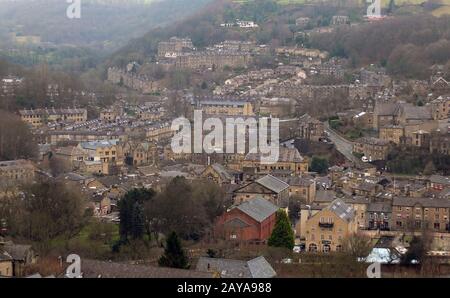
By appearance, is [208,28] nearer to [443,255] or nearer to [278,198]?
[278,198]

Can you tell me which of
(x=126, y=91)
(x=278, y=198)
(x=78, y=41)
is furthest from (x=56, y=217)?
(x=78, y=41)

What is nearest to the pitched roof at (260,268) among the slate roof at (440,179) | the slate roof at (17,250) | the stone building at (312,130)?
the slate roof at (17,250)

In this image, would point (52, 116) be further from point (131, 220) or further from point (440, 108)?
point (131, 220)

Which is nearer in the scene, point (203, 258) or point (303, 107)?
point (203, 258)

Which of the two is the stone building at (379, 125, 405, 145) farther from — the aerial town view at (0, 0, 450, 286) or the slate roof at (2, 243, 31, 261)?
the slate roof at (2, 243, 31, 261)

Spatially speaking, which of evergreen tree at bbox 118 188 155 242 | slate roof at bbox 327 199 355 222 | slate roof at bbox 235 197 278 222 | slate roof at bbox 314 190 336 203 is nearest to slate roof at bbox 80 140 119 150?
slate roof at bbox 314 190 336 203

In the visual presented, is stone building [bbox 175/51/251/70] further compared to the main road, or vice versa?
stone building [bbox 175/51/251/70]
